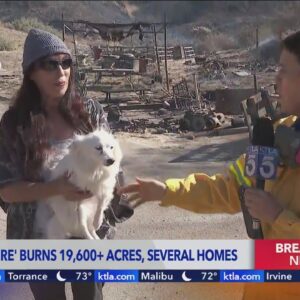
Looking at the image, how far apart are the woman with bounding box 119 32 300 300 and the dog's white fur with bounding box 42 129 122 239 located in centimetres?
33

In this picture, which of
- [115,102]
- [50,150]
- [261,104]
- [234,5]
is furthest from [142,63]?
[234,5]

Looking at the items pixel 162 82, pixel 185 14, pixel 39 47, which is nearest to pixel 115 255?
pixel 39 47

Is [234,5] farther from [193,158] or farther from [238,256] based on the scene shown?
[238,256]

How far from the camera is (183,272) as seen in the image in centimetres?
222

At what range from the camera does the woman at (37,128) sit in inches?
83.4

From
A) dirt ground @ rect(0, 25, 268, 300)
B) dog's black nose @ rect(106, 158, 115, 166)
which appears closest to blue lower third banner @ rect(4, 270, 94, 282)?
dog's black nose @ rect(106, 158, 115, 166)

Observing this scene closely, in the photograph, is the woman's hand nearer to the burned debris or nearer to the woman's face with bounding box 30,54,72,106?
the woman's face with bounding box 30,54,72,106

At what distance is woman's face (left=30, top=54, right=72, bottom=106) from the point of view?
2.14 meters

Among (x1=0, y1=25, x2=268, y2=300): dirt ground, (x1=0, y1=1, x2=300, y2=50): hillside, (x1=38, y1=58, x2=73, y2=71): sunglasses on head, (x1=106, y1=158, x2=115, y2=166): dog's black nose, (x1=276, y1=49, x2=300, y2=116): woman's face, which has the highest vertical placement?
(x1=0, y1=1, x2=300, y2=50): hillside

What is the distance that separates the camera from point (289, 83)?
167 centimetres

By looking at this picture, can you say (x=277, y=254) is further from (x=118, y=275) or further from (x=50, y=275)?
(x=50, y=275)

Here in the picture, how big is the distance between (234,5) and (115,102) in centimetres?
3183

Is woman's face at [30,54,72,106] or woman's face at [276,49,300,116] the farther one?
woman's face at [30,54,72,106]

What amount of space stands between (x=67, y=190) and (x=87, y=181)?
0.39 ft
